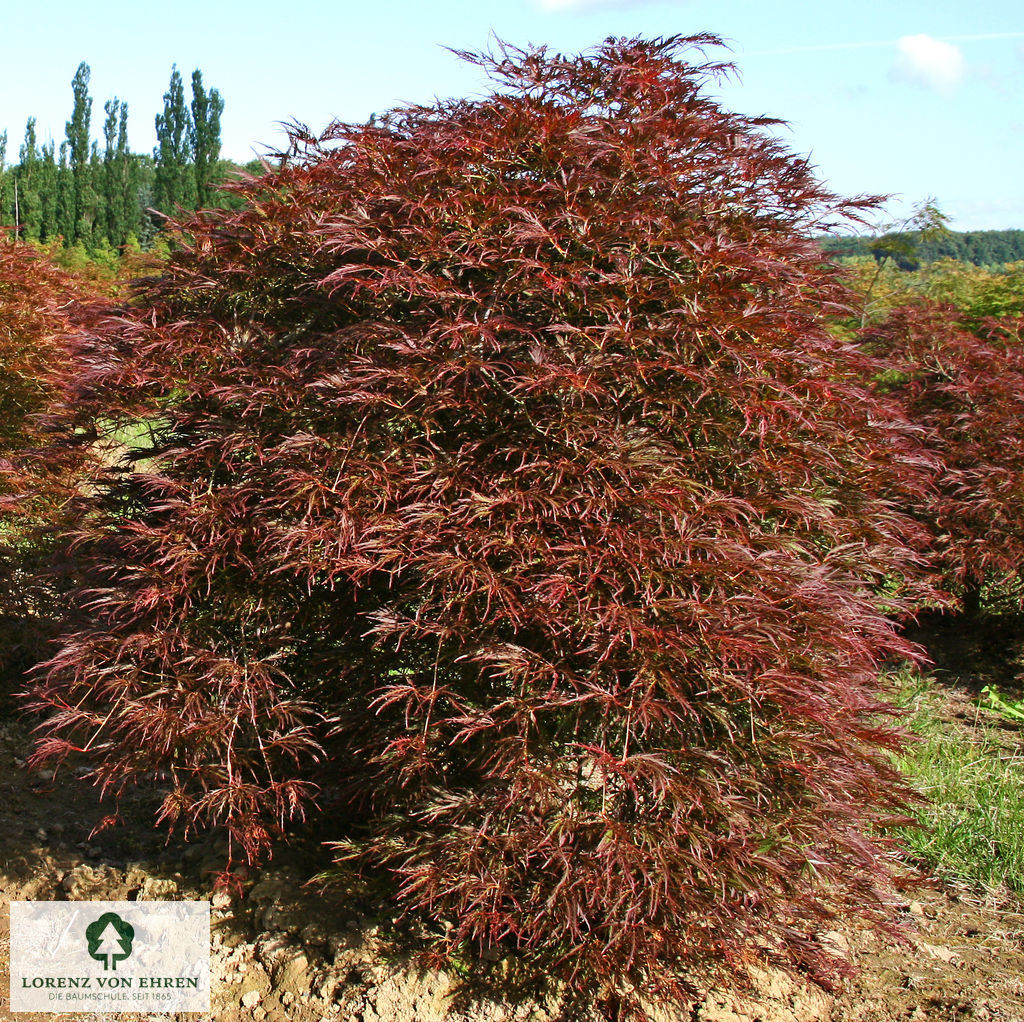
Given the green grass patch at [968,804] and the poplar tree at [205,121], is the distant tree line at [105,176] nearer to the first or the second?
the poplar tree at [205,121]

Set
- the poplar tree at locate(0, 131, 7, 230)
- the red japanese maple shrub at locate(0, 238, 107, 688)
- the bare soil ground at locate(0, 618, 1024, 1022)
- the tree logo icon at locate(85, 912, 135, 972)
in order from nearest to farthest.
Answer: the bare soil ground at locate(0, 618, 1024, 1022) < the tree logo icon at locate(85, 912, 135, 972) < the red japanese maple shrub at locate(0, 238, 107, 688) < the poplar tree at locate(0, 131, 7, 230)

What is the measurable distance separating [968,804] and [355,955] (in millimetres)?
2752

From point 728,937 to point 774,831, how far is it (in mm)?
364

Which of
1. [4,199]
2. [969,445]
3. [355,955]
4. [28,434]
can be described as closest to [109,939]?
[355,955]

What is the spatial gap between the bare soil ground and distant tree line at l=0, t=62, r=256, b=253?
34.9m

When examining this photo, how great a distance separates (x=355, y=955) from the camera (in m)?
3.15

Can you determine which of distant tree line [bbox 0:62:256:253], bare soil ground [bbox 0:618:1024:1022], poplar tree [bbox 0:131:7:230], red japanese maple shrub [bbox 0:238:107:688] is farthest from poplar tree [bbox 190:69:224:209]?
bare soil ground [bbox 0:618:1024:1022]

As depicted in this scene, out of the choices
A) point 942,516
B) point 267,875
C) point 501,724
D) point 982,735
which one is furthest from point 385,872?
point 942,516

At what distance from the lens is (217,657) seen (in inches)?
121

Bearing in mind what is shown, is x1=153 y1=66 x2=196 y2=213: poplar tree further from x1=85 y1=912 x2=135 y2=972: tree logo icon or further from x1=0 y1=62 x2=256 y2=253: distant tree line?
x1=85 y1=912 x2=135 y2=972: tree logo icon

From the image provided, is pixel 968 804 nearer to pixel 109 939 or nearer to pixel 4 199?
pixel 109 939

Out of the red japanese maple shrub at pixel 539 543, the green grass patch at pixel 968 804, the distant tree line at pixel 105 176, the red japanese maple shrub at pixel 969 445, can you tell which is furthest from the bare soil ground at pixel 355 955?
the distant tree line at pixel 105 176

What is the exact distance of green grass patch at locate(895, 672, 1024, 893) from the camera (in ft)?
12.6

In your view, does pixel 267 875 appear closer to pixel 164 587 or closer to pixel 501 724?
pixel 164 587
